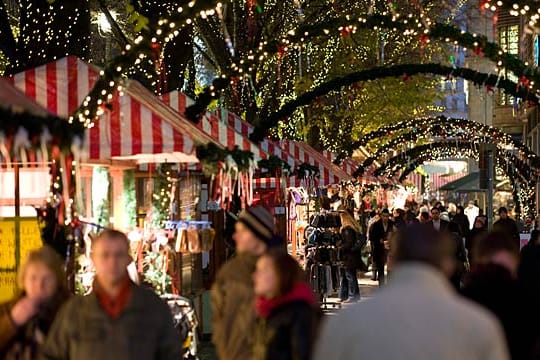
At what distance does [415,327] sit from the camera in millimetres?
4527

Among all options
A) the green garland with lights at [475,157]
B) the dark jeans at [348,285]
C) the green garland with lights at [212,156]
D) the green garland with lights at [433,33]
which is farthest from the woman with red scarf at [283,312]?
the green garland with lights at [475,157]

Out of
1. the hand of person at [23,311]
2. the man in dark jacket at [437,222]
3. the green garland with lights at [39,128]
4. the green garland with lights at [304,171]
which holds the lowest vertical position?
the hand of person at [23,311]

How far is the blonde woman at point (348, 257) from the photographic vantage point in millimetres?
22578

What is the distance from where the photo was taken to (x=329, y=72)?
109 ft

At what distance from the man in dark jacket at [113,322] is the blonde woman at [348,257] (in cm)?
1520

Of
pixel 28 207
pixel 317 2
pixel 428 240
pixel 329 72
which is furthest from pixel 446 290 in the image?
pixel 329 72

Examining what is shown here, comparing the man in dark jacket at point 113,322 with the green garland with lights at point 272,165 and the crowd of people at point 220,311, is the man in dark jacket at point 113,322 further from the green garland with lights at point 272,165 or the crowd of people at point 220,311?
the green garland with lights at point 272,165

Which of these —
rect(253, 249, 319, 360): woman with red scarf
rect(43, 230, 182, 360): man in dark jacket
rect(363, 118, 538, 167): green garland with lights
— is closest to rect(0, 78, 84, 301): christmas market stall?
rect(43, 230, 182, 360): man in dark jacket

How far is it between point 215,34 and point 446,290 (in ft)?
72.9

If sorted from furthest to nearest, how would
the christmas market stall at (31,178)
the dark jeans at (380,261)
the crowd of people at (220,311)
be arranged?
the dark jeans at (380,261), the christmas market stall at (31,178), the crowd of people at (220,311)

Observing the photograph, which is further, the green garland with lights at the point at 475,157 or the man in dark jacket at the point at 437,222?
the green garland with lights at the point at 475,157

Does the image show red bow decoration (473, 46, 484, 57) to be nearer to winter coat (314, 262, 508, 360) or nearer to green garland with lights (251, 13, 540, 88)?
green garland with lights (251, 13, 540, 88)

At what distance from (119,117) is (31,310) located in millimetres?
4832

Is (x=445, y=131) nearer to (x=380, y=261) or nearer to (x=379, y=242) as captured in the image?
(x=379, y=242)
